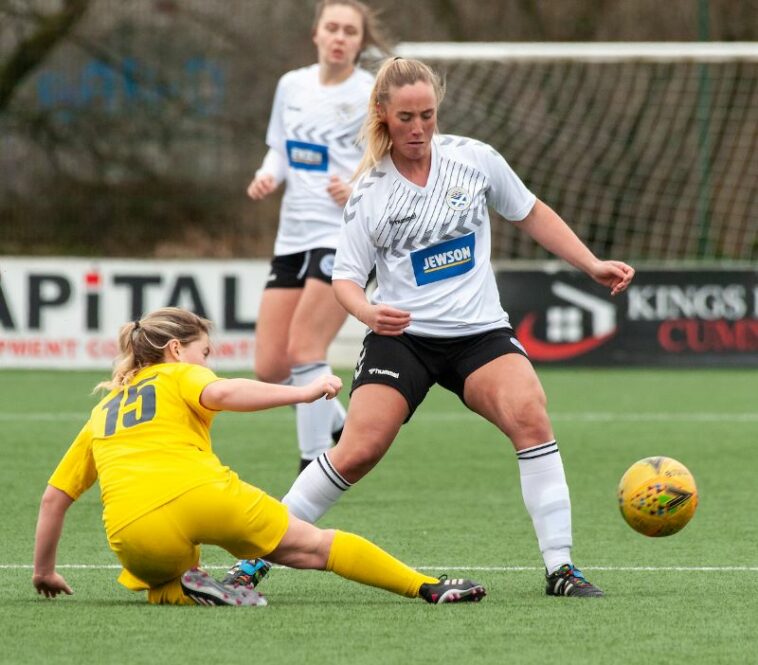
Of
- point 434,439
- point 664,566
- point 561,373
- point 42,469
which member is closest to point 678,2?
point 561,373

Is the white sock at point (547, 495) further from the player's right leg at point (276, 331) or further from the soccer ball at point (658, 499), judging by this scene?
the player's right leg at point (276, 331)

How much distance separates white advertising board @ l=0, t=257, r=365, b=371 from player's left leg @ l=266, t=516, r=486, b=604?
9.81 metres

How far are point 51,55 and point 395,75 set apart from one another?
47.5 ft

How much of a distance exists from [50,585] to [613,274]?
6.47ft

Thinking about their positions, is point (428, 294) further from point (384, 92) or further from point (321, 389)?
point (321, 389)

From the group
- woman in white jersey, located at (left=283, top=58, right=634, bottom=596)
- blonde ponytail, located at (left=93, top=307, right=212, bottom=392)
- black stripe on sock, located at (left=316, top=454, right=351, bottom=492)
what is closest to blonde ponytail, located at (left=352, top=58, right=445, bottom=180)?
woman in white jersey, located at (left=283, top=58, right=634, bottom=596)

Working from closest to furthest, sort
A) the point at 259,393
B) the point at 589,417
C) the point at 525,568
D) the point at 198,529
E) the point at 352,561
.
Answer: the point at 259,393, the point at 198,529, the point at 352,561, the point at 525,568, the point at 589,417

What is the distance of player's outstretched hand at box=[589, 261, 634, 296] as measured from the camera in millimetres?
5188

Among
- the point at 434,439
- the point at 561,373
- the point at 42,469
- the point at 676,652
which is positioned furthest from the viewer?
the point at 561,373

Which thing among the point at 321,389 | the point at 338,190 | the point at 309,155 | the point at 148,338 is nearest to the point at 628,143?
the point at 309,155

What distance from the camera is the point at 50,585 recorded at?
4785 millimetres

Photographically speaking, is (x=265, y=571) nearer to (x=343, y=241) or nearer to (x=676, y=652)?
(x=343, y=241)

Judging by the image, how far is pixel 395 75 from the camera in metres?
5.14

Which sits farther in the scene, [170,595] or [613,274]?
[613,274]
